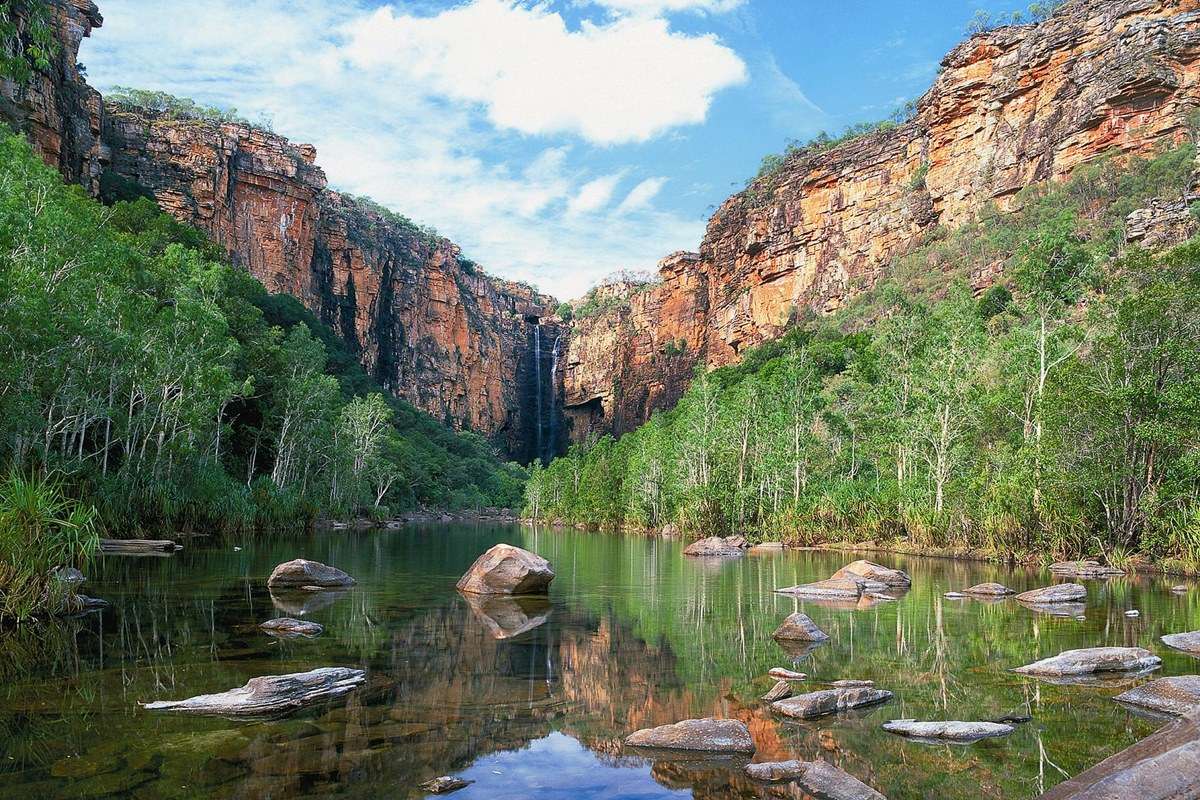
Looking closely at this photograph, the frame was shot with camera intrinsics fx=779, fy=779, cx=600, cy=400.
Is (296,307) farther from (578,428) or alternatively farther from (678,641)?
(678,641)

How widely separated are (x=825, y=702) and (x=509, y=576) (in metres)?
9.47

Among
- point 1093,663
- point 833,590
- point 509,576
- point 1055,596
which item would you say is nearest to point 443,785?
point 1093,663

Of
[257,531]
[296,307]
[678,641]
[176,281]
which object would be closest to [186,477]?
[257,531]

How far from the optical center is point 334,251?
111m

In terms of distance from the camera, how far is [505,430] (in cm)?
13925

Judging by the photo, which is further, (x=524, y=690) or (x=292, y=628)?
(x=292, y=628)

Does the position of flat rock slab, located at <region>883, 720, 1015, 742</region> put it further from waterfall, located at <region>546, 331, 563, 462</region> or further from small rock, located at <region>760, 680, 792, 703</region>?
waterfall, located at <region>546, 331, 563, 462</region>

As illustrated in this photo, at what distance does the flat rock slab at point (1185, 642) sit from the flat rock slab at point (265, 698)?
33.5 ft

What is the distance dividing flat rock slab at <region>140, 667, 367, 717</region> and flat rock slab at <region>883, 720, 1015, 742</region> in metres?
5.17

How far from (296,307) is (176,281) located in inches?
1867

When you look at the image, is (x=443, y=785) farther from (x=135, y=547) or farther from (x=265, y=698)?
(x=135, y=547)

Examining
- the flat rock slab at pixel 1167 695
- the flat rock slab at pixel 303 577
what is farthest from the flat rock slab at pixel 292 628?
the flat rock slab at pixel 1167 695

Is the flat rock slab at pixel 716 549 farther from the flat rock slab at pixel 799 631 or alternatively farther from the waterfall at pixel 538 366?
the waterfall at pixel 538 366

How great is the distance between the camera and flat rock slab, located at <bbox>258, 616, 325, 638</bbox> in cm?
1062
